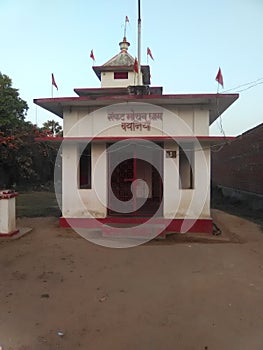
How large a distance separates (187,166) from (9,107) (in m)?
14.9

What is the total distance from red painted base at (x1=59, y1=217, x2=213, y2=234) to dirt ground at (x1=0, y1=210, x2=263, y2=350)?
1078mm

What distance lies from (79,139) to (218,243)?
442 centimetres

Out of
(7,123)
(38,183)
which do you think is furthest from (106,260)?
(38,183)

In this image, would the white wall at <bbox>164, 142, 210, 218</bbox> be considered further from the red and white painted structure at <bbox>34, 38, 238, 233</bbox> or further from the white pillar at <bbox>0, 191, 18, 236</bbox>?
the white pillar at <bbox>0, 191, 18, 236</bbox>

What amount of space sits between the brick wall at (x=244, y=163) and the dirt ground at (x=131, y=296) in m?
7.51

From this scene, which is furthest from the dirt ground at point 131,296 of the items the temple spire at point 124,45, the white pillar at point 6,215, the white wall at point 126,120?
the temple spire at point 124,45

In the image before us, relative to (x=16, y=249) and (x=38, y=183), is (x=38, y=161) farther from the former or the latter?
(x=16, y=249)

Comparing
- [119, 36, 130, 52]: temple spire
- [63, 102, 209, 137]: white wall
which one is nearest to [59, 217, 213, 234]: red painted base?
[63, 102, 209, 137]: white wall

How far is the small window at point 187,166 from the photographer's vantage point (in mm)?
9297

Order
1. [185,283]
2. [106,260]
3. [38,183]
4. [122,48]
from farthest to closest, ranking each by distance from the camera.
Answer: [38,183]
[122,48]
[106,260]
[185,283]

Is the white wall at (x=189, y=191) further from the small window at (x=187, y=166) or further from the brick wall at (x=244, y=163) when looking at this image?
the brick wall at (x=244, y=163)

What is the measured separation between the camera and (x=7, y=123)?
20.0 meters

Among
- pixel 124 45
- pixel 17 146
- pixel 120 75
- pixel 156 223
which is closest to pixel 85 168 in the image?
pixel 156 223

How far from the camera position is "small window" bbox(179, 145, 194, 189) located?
9297 millimetres
